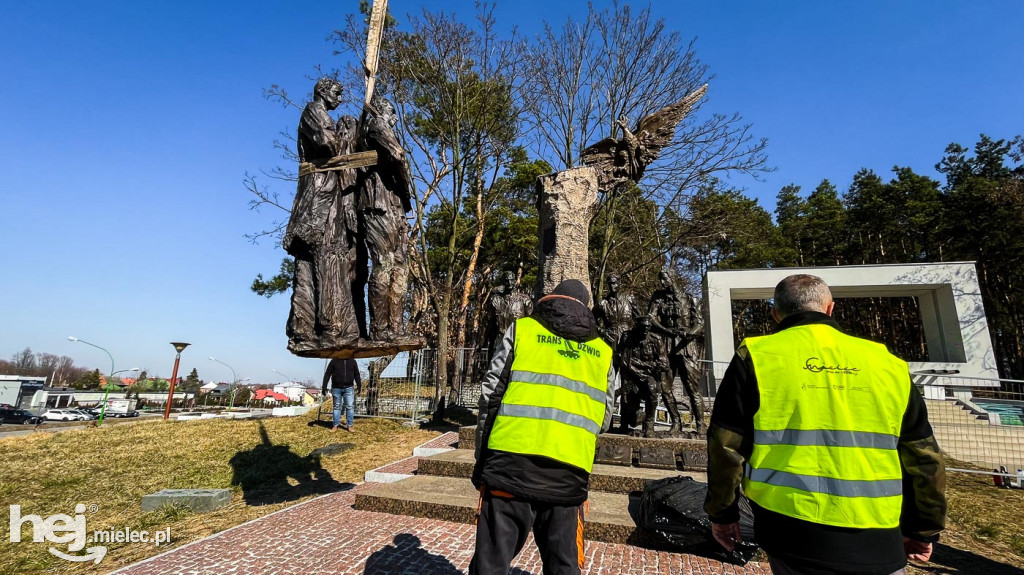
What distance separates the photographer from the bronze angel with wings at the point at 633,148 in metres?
8.38

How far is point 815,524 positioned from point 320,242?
11.6 ft

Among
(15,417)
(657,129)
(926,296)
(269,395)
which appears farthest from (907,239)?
(15,417)

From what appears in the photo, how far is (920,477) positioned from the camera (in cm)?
151

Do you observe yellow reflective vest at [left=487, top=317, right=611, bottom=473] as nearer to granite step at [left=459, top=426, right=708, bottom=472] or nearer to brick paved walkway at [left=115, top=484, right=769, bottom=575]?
brick paved walkway at [left=115, top=484, right=769, bottom=575]

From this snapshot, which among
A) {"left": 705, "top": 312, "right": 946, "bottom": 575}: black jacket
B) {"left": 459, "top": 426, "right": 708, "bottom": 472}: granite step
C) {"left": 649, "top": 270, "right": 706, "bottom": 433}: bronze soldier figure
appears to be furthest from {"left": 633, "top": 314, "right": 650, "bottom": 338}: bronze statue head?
{"left": 705, "top": 312, "right": 946, "bottom": 575}: black jacket

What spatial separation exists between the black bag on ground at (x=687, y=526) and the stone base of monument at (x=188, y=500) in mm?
4230

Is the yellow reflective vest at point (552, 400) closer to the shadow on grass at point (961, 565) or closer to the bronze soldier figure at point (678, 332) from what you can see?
the shadow on grass at point (961, 565)

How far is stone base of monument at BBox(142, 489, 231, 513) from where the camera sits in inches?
172

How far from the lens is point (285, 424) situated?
9.04 meters

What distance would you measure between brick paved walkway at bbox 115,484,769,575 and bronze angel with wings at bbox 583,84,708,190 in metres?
6.60

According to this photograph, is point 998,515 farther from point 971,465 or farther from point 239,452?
point 239,452

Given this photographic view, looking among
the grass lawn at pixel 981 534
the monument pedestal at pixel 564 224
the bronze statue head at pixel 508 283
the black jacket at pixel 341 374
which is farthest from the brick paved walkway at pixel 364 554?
the bronze statue head at pixel 508 283

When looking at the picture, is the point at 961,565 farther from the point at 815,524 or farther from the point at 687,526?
the point at 815,524

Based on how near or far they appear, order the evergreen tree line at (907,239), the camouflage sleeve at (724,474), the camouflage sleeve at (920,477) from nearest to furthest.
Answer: the camouflage sleeve at (920,477) < the camouflage sleeve at (724,474) < the evergreen tree line at (907,239)
